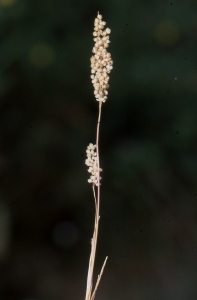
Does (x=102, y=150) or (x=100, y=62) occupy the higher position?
(x=100, y=62)

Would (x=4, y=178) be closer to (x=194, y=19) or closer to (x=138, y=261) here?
(x=138, y=261)

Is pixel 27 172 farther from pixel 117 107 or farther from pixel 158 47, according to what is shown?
pixel 158 47

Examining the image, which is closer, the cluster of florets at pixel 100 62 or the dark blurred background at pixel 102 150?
the cluster of florets at pixel 100 62

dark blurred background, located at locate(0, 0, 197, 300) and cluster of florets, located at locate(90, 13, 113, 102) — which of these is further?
dark blurred background, located at locate(0, 0, 197, 300)

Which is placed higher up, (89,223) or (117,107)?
(117,107)

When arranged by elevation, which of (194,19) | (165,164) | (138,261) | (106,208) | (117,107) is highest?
(194,19)

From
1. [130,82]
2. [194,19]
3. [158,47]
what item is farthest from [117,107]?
[194,19]

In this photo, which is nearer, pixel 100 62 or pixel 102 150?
pixel 100 62
